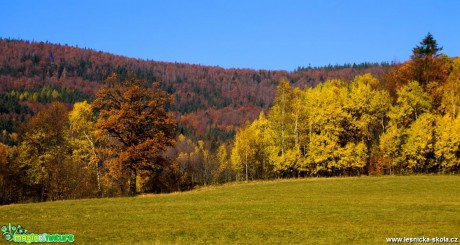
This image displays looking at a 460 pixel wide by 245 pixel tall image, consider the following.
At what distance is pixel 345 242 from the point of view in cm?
1917

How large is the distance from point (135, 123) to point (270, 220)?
85.3 ft

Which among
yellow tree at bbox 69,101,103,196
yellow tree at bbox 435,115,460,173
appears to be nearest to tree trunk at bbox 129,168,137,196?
yellow tree at bbox 69,101,103,196

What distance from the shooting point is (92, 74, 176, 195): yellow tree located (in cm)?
4756

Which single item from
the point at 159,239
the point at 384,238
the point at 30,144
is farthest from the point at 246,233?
the point at 30,144

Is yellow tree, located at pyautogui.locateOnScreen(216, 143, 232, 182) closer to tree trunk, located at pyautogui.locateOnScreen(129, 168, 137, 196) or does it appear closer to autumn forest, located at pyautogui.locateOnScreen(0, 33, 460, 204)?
autumn forest, located at pyautogui.locateOnScreen(0, 33, 460, 204)

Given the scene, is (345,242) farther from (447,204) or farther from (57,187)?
(57,187)

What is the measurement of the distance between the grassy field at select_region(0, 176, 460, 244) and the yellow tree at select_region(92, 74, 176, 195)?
13.0 metres

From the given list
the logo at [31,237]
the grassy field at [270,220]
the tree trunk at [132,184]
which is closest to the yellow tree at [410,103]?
the grassy field at [270,220]

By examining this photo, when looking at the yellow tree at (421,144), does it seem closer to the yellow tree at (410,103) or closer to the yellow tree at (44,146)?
the yellow tree at (410,103)

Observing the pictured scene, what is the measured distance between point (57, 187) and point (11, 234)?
2876cm

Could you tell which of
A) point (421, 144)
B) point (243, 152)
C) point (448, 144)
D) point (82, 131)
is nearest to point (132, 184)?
point (82, 131)

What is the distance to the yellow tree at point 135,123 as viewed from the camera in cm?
4756

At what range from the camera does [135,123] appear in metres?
48.1

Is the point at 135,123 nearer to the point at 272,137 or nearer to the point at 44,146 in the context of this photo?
the point at 44,146
